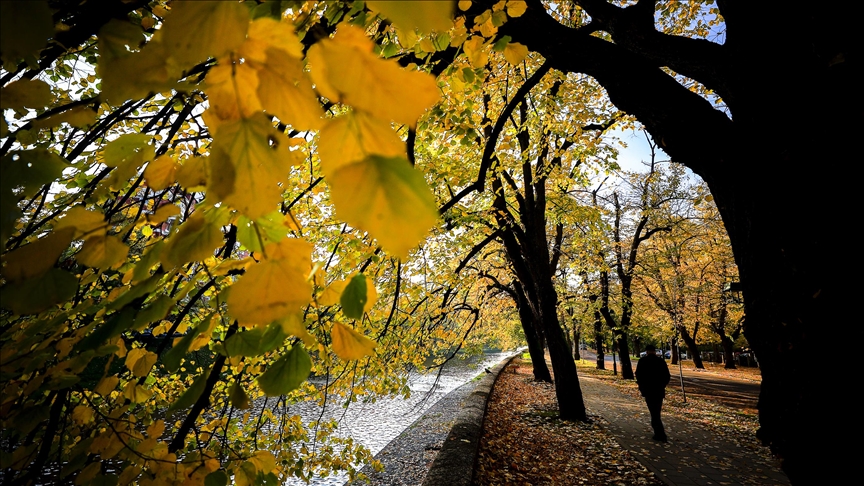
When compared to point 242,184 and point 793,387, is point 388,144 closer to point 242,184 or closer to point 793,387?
point 242,184

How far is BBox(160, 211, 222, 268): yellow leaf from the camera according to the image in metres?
0.54

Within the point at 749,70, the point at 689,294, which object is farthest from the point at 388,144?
the point at 689,294

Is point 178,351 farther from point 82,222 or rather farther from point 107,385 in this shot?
point 107,385

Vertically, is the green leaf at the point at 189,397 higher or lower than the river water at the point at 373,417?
higher

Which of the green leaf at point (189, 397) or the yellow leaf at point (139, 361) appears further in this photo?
the yellow leaf at point (139, 361)

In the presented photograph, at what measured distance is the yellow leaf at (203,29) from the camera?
1.22 feet

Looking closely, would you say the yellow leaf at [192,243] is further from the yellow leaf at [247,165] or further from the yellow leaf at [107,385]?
the yellow leaf at [107,385]

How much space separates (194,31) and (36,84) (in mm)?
484

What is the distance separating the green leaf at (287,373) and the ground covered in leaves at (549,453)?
5.69 metres

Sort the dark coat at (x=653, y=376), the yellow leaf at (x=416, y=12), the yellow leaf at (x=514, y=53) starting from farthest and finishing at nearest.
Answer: the dark coat at (x=653, y=376) < the yellow leaf at (x=514, y=53) < the yellow leaf at (x=416, y=12)

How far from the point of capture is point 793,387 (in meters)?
1.86

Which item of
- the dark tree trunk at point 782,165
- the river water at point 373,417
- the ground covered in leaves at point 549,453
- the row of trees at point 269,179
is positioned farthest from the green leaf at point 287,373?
the river water at point 373,417

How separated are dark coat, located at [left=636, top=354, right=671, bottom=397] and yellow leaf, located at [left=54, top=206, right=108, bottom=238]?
337 inches

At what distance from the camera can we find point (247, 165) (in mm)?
436
